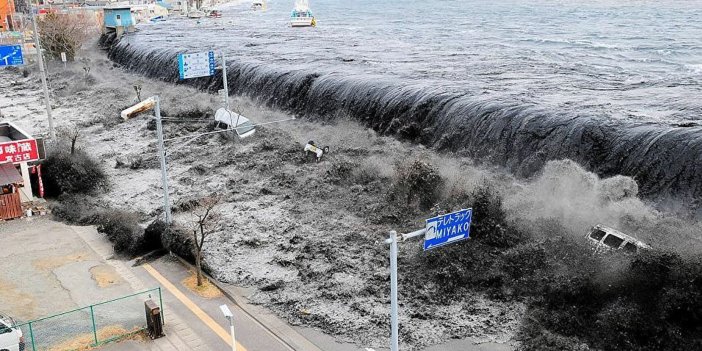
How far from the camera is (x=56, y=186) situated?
34.7 m

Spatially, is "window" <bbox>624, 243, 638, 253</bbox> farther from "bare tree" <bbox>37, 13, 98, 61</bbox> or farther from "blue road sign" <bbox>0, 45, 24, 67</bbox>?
"bare tree" <bbox>37, 13, 98, 61</bbox>

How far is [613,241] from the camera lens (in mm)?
23312

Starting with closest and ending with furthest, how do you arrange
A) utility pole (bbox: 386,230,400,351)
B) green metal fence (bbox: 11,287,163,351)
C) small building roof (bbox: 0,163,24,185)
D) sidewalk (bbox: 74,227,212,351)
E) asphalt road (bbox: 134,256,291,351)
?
utility pole (bbox: 386,230,400,351) → green metal fence (bbox: 11,287,163,351) → sidewalk (bbox: 74,227,212,351) → asphalt road (bbox: 134,256,291,351) → small building roof (bbox: 0,163,24,185)

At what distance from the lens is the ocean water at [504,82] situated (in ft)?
102

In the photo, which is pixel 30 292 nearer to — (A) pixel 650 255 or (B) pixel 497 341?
(B) pixel 497 341

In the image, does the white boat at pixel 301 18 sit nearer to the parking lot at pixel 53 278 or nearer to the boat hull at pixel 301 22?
the boat hull at pixel 301 22

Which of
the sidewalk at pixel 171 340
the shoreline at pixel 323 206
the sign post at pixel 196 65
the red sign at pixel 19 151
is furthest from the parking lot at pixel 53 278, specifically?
the sign post at pixel 196 65

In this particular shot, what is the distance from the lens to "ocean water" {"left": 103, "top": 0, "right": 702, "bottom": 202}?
1219 inches

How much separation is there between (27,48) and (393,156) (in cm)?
5613

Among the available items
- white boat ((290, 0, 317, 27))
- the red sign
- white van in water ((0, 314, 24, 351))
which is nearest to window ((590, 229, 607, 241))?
white van in water ((0, 314, 24, 351))

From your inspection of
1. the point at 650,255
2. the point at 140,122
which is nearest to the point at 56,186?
the point at 140,122

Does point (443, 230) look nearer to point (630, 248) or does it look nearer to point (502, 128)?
point (630, 248)

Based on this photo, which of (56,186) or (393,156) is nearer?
(56,186)

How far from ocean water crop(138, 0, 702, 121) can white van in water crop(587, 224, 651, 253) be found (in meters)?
11.6
